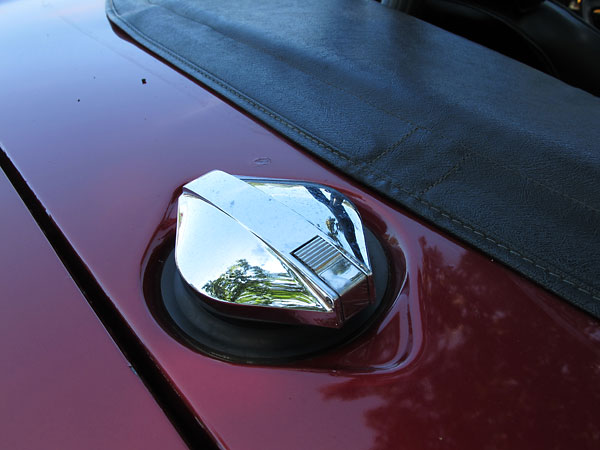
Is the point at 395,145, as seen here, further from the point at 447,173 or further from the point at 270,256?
the point at 270,256

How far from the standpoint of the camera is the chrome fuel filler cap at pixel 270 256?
0.46 m

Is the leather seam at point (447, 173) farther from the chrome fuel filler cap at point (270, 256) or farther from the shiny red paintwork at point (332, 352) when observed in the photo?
the chrome fuel filler cap at point (270, 256)

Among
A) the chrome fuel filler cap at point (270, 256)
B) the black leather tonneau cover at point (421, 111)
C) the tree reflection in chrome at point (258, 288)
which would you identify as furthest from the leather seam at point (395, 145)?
the tree reflection in chrome at point (258, 288)

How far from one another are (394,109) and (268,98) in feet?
0.68

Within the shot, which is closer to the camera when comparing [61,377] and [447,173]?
[61,377]

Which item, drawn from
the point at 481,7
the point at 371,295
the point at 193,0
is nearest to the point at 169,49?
the point at 193,0

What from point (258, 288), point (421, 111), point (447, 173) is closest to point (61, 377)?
point (258, 288)

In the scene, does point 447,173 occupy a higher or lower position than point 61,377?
higher

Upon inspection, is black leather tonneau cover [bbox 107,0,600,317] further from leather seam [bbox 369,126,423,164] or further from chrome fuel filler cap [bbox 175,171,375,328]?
chrome fuel filler cap [bbox 175,171,375,328]

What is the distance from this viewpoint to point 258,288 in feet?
1.54

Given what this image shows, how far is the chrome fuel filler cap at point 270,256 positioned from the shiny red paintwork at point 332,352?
0.06 meters

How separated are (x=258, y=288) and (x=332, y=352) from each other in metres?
0.10

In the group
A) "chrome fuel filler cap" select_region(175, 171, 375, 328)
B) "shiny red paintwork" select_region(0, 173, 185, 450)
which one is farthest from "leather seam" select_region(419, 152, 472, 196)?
"shiny red paintwork" select_region(0, 173, 185, 450)

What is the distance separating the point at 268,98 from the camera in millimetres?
847
